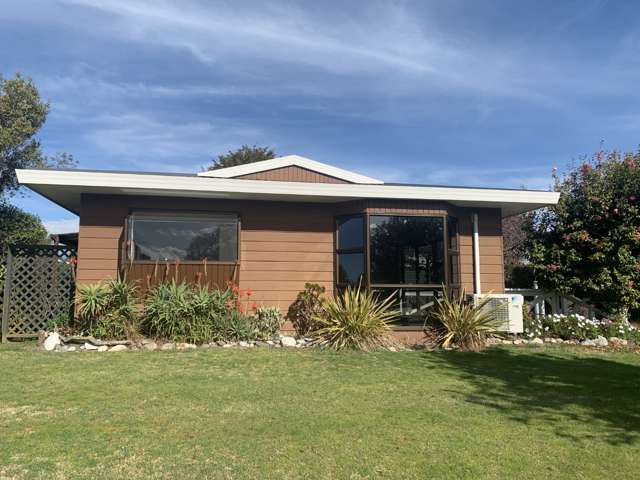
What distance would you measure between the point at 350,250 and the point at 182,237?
321 centimetres

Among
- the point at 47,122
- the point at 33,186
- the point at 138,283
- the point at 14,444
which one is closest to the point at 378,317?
the point at 138,283

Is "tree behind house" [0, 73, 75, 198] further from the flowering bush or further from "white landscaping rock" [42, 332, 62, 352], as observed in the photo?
the flowering bush

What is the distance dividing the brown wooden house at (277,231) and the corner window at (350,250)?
0.02 meters

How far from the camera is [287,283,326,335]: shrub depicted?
8.95 metres

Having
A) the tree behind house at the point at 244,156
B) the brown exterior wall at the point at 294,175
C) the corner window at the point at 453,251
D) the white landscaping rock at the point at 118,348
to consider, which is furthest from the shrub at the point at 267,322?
the tree behind house at the point at 244,156

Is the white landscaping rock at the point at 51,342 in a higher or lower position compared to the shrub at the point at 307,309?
lower

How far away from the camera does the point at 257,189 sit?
8.52 m

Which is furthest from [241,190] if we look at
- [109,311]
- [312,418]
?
[312,418]

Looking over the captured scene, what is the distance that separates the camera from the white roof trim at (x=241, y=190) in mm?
7859

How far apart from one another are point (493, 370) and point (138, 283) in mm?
5995

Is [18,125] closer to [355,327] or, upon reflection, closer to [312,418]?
[355,327]

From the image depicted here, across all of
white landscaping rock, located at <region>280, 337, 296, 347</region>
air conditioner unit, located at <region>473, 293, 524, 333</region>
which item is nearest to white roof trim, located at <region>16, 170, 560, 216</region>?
air conditioner unit, located at <region>473, 293, 524, 333</region>

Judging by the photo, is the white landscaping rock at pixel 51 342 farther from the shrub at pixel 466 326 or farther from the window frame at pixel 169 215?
the shrub at pixel 466 326

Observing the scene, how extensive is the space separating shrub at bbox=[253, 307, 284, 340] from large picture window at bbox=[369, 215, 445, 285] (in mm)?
1911
